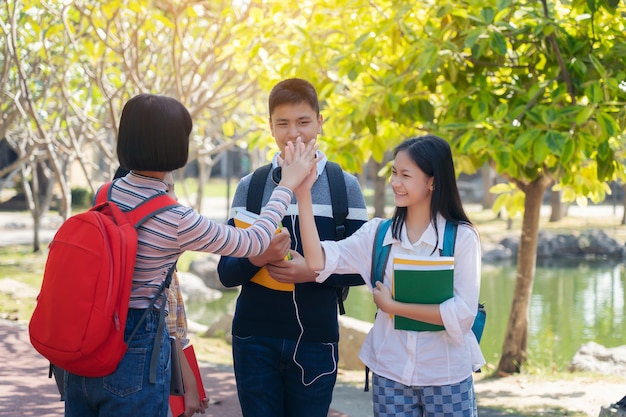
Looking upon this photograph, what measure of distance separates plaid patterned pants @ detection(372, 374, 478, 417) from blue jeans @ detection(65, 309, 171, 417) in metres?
0.86

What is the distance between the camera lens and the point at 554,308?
47.6 feet

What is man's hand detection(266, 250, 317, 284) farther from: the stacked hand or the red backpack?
the red backpack

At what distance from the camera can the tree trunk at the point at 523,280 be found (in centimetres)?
790

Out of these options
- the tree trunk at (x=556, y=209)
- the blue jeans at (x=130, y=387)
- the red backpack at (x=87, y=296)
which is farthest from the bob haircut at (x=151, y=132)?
the tree trunk at (x=556, y=209)

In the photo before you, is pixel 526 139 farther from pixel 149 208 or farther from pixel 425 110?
pixel 149 208

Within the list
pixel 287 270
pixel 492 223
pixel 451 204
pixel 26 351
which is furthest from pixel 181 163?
pixel 492 223

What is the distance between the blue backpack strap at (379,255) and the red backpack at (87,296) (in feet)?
3.40

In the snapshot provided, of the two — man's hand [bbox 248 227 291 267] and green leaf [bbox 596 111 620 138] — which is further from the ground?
green leaf [bbox 596 111 620 138]

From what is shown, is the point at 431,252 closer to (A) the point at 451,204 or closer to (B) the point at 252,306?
(A) the point at 451,204

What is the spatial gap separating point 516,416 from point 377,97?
2482 mm

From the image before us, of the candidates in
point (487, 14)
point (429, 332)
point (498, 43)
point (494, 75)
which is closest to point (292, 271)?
point (429, 332)

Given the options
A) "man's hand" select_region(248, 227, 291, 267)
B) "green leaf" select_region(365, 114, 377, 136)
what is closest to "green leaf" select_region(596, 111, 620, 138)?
"green leaf" select_region(365, 114, 377, 136)

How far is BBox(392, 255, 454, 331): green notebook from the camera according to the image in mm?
3117

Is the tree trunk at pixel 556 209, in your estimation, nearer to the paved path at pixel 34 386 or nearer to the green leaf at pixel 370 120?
the paved path at pixel 34 386
